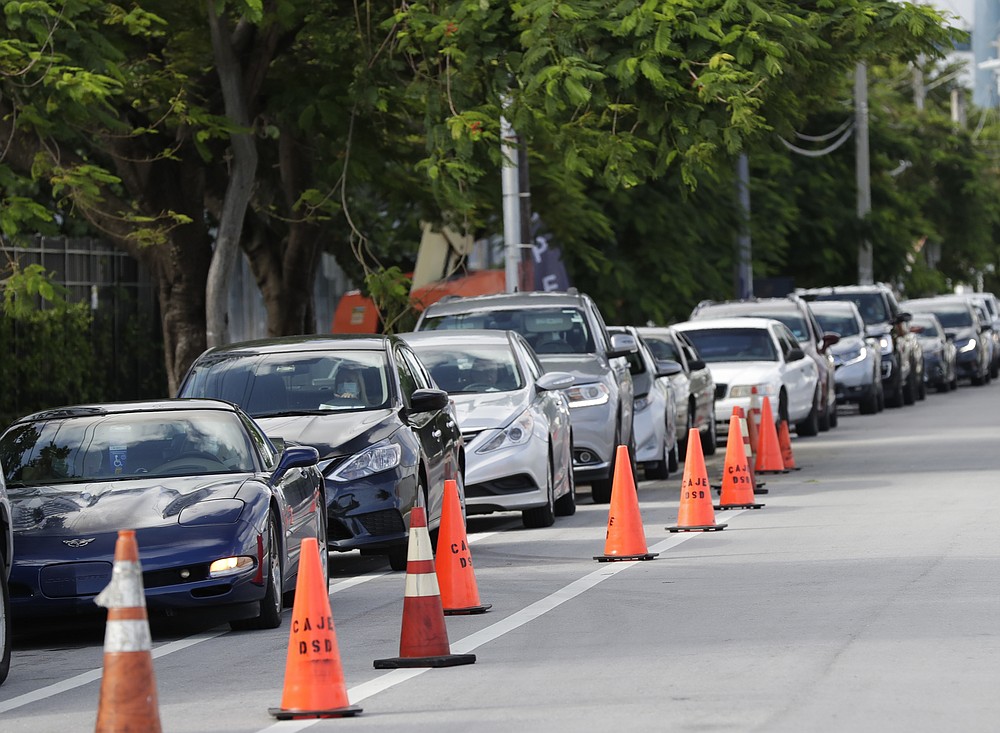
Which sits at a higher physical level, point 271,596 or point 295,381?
point 295,381

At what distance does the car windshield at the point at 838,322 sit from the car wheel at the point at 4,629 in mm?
25401

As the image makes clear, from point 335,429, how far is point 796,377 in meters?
14.3

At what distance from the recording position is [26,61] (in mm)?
18391

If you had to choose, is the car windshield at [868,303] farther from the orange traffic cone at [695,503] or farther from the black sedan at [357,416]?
the black sedan at [357,416]

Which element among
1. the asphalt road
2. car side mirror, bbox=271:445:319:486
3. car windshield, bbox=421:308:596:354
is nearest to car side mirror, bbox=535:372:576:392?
the asphalt road

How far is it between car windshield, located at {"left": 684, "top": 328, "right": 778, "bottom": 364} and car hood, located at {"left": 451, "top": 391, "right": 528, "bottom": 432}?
35.3 ft

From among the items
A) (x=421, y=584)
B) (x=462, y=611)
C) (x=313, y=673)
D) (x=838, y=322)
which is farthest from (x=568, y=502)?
(x=838, y=322)

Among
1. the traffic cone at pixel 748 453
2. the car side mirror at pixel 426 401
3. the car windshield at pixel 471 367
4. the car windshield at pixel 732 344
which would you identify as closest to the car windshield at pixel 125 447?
the car side mirror at pixel 426 401

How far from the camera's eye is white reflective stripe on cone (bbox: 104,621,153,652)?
22.0 ft

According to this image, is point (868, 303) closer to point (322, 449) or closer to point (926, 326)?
point (926, 326)

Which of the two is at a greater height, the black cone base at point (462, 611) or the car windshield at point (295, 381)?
the car windshield at point (295, 381)

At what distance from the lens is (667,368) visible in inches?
889

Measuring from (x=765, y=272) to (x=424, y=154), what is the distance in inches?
812

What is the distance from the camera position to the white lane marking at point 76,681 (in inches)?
357
